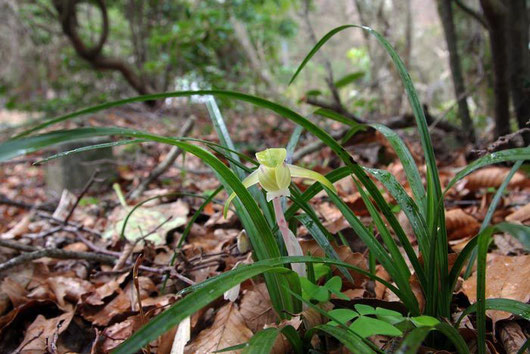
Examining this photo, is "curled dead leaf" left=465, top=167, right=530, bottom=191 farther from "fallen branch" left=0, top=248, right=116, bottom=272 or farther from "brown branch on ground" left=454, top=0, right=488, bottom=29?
"fallen branch" left=0, top=248, right=116, bottom=272

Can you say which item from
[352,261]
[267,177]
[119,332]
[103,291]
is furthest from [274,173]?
[103,291]

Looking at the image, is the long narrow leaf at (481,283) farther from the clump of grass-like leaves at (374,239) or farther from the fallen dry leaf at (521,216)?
the fallen dry leaf at (521,216)

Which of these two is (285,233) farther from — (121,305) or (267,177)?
(121,305)

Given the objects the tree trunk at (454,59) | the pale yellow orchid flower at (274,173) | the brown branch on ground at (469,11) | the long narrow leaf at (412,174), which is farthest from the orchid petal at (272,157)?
the tree trunk at (454,59)

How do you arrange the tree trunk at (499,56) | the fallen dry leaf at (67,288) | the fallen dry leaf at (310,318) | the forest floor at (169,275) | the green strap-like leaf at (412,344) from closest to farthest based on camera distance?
the green strap-like leaf at (412,344) → the fallen dry leaf at (310,318) → the forest floor at (169,275) → the fallen dry leaf at (67,288) → the tree trunk at (499,56)

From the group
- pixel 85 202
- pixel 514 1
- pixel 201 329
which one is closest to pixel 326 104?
pixel 514 1

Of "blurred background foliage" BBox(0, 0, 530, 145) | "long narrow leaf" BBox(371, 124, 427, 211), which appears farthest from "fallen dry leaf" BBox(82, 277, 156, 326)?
"blurred background foliage" BBox(0, 0, 530, 145)
